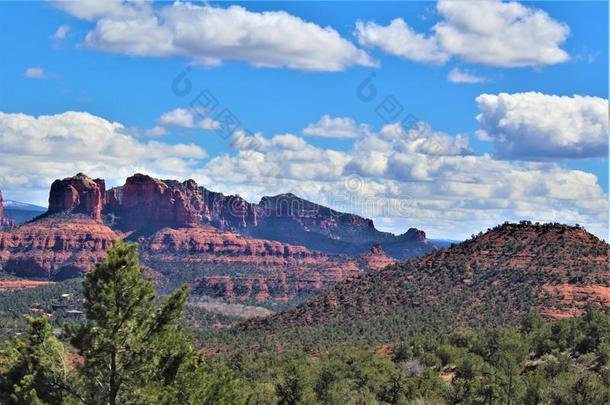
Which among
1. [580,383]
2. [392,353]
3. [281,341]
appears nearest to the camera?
[580,383]

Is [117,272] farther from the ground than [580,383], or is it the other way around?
[117,272]

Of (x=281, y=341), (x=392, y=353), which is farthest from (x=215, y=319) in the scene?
(x=392, y=353)

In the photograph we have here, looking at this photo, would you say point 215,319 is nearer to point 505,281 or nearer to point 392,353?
point 505,281

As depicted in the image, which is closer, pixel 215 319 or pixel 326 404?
pixel 326 404

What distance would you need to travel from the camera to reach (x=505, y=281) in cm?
10144

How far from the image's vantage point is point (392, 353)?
78500mm

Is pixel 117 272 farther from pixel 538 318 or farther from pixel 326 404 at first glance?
pixel 538 318

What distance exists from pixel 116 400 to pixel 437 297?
7441 cm

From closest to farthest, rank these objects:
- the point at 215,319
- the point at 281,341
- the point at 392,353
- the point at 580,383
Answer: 1. the point at 580,383
2. the point at 392,353
3. the point at 281,341
4. the point at 215,319

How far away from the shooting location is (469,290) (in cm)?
10188

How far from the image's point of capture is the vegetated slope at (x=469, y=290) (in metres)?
92.7

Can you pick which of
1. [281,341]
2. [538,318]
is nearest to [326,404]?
[538,318]

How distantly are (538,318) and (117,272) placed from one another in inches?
2247

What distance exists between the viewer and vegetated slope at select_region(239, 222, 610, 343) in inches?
3649
